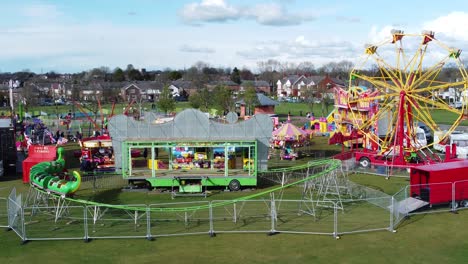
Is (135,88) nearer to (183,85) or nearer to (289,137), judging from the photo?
(183,85)

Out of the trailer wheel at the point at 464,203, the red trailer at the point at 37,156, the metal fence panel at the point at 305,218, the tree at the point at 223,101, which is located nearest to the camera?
the metal fence panel at the point at 305,218

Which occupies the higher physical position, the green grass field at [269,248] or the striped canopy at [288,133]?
the striped canopy at [288,133]

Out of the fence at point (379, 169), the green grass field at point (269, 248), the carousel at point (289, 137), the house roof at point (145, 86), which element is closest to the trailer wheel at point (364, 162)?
the fence at point (379, 169)

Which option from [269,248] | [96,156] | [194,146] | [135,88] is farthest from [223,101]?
[135,88]

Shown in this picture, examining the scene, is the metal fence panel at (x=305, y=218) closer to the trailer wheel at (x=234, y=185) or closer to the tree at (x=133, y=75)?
the trailer wheel at (x=234, y=185)

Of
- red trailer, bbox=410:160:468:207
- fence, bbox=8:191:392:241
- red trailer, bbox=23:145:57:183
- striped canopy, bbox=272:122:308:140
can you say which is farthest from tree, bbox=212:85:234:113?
fence, bbox=8:191:392:241

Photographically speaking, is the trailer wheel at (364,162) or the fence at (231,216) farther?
the trailer wheel at (364,162)

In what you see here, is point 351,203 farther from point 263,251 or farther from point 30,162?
point 30,162

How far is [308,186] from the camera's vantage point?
963 inches

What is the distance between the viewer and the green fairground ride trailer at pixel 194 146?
1057 inches

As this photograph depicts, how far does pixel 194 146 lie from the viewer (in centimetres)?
2766

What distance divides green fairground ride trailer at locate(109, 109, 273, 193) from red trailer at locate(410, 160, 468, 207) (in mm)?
8623

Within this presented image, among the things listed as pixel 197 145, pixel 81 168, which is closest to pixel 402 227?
pixel 197 145

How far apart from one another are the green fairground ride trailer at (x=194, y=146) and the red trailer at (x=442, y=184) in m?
8.62
